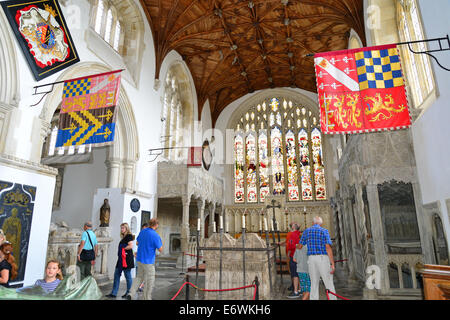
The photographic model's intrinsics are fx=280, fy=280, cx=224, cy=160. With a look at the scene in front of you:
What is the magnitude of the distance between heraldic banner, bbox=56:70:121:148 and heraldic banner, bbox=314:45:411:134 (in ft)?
13.1

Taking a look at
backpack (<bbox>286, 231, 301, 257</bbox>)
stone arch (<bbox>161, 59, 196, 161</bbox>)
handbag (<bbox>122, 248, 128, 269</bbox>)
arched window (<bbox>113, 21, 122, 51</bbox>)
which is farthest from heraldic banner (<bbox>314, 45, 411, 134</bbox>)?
stone arch (<bbox>161, 59, 196, 161</bbox>)

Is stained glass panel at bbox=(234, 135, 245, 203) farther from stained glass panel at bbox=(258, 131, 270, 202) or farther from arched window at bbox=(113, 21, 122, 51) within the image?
arched window at bbox=(113, 21, 122, 51)

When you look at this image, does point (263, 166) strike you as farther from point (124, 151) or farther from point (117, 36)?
point (117, 36)

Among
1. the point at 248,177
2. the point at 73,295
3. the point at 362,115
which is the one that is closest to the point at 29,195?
the point at 73,295

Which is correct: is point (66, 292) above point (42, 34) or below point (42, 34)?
below

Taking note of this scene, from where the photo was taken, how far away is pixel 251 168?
17000 millimetres

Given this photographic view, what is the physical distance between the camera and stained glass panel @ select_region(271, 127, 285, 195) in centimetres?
1634

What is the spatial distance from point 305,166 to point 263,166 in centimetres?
243

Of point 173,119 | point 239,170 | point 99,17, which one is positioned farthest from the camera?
point 239,170

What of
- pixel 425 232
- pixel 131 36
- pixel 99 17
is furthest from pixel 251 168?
pixel 425 232

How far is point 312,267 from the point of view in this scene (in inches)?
166

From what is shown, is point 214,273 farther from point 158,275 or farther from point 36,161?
point 36,161

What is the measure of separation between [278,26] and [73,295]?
1270cm

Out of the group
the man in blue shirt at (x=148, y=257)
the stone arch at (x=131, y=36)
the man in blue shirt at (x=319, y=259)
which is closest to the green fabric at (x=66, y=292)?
the man in blue shirt at (x=148, y=257)
